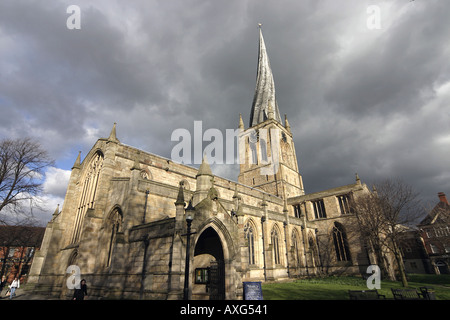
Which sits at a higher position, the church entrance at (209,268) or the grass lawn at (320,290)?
the church entrance at (209,268)

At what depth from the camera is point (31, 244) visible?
43.7 meters

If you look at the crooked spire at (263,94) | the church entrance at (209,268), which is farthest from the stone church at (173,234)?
the crooked spire at (263,94)

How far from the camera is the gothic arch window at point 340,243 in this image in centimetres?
3412

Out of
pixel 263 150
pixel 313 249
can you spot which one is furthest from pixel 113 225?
pixel 263 150

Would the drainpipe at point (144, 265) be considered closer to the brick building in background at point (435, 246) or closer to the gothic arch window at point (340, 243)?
the gothic arch window at point (340, 243)

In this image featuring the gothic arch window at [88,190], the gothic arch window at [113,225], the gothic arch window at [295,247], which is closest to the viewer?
the gothic arch window at [113,225]

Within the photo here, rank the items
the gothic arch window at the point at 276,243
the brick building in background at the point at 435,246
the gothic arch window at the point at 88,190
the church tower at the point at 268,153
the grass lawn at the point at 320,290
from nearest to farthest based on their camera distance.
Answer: the grass lawn at the point at 320,290
the gothic arch window at the point at 88,190
the gothic arch window at the point at 276,243
the brick building in background at the point at 435,246
the church tower at the point at 268,153

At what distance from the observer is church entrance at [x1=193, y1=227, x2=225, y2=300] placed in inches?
491

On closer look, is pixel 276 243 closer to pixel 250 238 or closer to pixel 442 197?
pixel 250 238

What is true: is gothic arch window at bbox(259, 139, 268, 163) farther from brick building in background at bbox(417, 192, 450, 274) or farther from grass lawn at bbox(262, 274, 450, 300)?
brick building in background at bbox(417, 192, 450, 274)

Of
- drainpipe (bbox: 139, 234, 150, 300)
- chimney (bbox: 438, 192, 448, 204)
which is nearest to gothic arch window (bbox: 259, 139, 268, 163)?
chimney (bbox: 438, 192, 448, 204)

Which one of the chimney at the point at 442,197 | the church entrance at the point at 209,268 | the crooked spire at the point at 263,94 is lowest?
the church entrance at the point at 209,268

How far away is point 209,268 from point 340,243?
98.0ft
